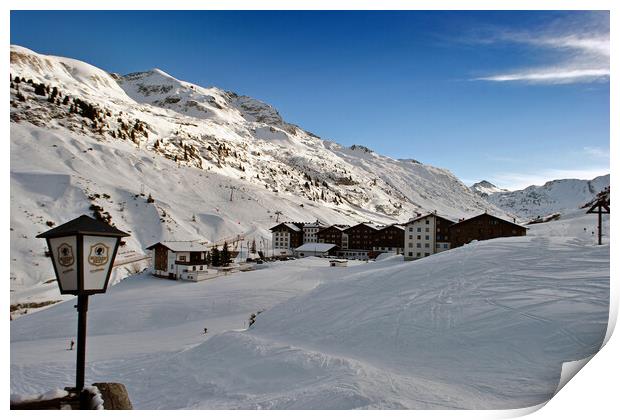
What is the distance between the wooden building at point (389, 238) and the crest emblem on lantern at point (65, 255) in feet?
181

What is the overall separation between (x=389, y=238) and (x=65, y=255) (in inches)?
2253

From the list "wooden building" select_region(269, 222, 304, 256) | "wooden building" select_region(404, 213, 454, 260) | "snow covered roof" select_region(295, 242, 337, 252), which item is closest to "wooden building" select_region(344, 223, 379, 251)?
"snow covered roof" select_region(295, 242, 337, 252)

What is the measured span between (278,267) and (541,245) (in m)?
29.3

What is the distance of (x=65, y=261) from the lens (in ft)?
14.7

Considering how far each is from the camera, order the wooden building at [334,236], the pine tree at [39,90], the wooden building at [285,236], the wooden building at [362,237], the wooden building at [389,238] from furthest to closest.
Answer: the pine tree at [39,90]
the wooden building at [285,236]
the wooden building at [334,236]
the wooden building at [362,237]
the wooden building at [389,238]

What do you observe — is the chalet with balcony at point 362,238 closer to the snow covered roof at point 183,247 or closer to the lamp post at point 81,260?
the snow covered roof at point 183,247

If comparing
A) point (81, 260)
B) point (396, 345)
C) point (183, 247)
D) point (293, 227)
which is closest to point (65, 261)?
point (81, 260)

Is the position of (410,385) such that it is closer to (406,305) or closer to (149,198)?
(406,305)

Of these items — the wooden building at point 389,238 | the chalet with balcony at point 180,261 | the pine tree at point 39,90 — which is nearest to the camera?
the chalet with balcony at point 180,261

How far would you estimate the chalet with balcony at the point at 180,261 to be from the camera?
3584cm

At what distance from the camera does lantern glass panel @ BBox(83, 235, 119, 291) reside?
4.45 metres

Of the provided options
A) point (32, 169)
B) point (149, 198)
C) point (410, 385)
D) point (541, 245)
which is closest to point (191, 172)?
point (149, 198)

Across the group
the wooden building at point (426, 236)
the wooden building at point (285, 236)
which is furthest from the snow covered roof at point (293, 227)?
the wooden building at point (426, 236)
